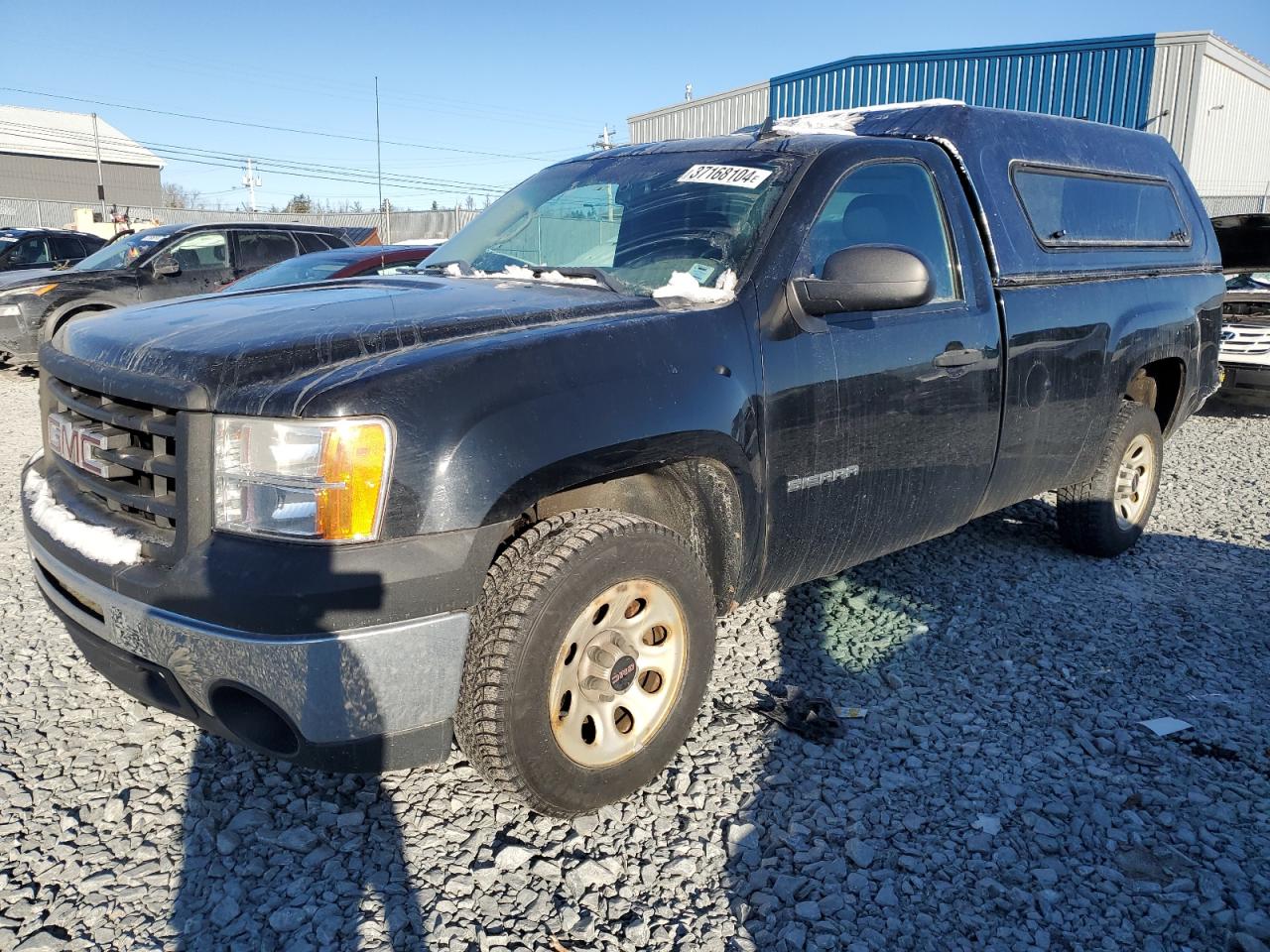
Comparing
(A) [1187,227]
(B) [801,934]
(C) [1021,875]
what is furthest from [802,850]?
(A) [1187,227]

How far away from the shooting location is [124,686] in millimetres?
2490

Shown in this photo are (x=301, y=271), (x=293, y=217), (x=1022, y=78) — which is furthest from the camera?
(x=293, y=217)

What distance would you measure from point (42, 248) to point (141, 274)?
18.7 feet

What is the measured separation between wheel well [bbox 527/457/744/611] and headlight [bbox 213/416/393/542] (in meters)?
0.74

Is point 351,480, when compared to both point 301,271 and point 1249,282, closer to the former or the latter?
point 301,271

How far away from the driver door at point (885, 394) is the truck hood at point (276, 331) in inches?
25.6

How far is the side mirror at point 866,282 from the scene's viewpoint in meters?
2.91

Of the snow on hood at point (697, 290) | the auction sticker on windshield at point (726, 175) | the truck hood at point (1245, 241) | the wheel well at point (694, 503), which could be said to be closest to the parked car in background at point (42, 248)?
the auction sticker on windshield at point (726, 175)

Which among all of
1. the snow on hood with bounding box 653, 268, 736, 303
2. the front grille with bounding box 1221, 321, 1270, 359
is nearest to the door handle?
the snow on hood with bounding box 653, 268, 736, 303

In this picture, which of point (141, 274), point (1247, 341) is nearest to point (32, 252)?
point (141, 274)

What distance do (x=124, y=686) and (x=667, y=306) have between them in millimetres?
1804

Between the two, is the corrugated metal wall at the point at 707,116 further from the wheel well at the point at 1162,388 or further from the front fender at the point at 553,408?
the front fender at the point at 553,408

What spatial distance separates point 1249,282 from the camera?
1035cm

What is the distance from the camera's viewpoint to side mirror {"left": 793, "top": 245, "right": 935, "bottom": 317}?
291 centimetres
